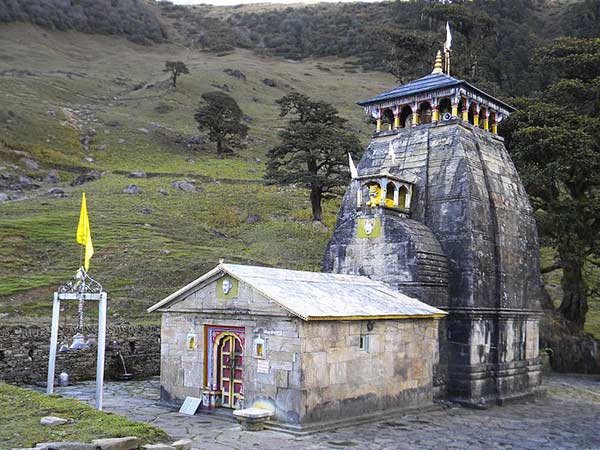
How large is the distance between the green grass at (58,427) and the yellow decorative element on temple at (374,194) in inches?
390

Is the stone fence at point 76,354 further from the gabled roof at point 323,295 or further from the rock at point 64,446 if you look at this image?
the rock at point 64,446

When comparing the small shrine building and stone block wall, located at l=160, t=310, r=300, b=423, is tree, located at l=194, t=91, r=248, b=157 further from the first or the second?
stone block wall, located at l=160, t=310, r=300, b=423

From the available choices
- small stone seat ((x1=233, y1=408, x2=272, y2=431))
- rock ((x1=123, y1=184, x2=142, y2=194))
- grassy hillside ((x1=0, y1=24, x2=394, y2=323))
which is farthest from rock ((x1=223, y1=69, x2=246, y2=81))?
small stone seat ((x1=233, y1=408, x2=272, y2=431))

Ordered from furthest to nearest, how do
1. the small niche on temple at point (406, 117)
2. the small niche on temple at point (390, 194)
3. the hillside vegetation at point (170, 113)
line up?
1. the hillside vegetation at point (170, 113)
2. the small niche on temple at point (406, 117)
3. the small niche on temple at point (390, 194)

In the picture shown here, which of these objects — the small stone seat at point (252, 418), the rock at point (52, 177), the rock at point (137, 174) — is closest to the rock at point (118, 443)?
the small stone seat at point (252, 418)

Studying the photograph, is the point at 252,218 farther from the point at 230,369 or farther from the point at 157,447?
the point at 157,447

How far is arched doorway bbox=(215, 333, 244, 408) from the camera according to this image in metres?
14.7

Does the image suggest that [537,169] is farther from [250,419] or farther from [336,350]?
[250,419]

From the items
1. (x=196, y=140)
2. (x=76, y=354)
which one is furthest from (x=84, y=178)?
(x=76, y=354)

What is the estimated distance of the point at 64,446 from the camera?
335 inches

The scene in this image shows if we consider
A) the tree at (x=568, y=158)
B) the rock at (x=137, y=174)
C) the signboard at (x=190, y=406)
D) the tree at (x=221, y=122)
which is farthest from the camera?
the tree at (x=221, y=122)

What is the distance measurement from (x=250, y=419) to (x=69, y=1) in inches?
A: 4419

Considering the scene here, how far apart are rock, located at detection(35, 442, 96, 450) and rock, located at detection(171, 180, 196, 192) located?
3675 cm

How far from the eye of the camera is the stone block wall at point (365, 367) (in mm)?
13453
